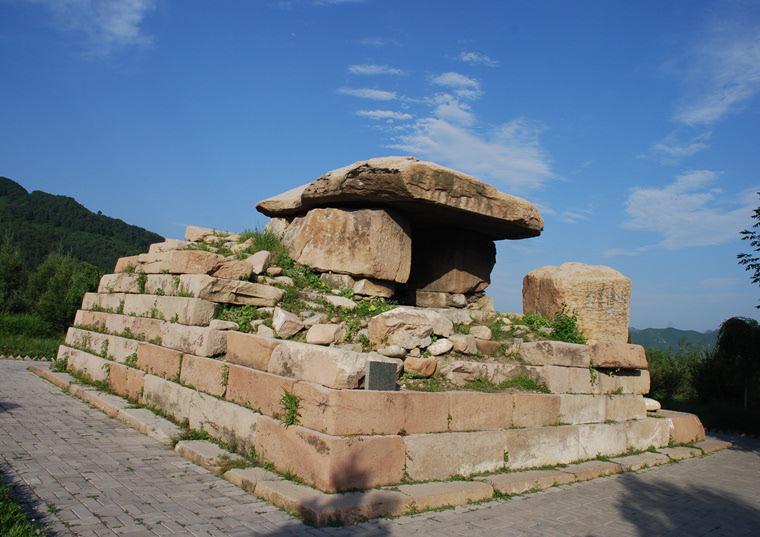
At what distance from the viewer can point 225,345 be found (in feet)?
21.6

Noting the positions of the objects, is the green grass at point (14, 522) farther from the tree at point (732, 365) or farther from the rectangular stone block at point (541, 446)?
the tree at point (732, 365)

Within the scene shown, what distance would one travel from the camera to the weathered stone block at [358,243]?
7.74 metres

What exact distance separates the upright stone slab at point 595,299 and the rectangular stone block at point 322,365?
4.57 m

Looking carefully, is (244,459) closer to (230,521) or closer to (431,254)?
(230,521)

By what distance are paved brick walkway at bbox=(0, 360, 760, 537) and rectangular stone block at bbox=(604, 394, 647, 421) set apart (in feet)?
2.74

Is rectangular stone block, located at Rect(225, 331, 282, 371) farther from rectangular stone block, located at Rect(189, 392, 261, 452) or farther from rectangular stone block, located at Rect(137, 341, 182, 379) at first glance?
rectangular stone block, located at Rect(137, 341, 182, 379)

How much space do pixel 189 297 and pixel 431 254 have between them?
4.34 metres

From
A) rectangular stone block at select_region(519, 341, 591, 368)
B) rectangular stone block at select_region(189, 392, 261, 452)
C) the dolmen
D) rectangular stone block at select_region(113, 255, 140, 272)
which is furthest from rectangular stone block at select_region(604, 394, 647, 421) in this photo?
rectangular stone block at select_region(113, 255, 140, 272)

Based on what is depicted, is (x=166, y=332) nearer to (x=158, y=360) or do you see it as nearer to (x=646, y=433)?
(x=158, y=360)

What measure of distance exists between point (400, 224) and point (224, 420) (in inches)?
155

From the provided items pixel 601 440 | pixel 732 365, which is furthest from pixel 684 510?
pixel 732 365

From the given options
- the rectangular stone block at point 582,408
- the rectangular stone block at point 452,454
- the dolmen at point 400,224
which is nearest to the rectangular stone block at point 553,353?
the rectangular stone block at point 582,408

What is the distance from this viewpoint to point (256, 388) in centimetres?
539

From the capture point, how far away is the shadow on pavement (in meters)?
4.89
